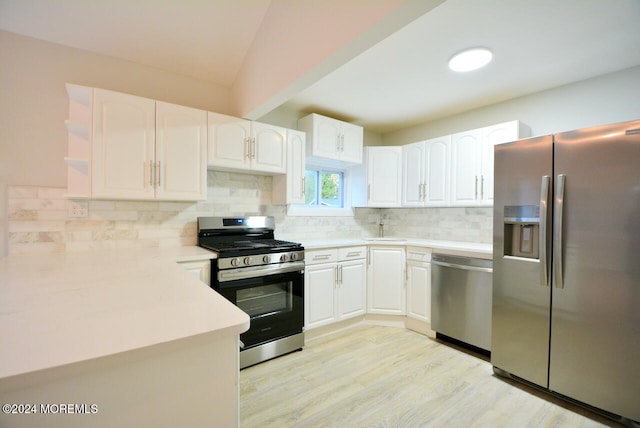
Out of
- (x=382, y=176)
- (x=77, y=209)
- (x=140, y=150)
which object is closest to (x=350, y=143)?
(x=382, y=176)

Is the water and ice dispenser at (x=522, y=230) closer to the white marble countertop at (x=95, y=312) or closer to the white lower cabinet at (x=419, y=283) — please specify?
the white lower cabinet at (x=419, y=283)

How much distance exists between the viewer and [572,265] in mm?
1832

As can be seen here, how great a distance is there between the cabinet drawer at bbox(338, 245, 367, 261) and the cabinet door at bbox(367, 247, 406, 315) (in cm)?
10

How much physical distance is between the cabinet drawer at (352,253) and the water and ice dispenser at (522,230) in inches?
54.2

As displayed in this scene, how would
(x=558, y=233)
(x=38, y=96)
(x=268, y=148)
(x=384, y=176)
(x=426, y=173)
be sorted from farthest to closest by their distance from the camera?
(x=384, y=176) → (x=426, y=173) → (x=268, y=148) → (x=38, y=96) → (x=558, y=233)

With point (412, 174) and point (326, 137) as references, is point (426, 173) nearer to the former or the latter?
point (412, 174)

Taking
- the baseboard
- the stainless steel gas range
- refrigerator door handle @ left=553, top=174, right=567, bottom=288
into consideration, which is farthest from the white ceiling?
the baseboard

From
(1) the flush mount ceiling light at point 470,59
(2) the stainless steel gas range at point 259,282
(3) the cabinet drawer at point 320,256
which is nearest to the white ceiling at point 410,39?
(1) the flush mount ceiling light at point 470,59

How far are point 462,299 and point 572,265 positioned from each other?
3.09 ft

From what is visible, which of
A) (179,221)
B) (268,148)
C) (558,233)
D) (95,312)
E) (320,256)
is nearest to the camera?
(95,312)

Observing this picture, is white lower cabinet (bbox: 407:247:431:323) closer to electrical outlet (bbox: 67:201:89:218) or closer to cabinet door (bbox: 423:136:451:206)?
cabinet door (bbox: 423:136:451:206)

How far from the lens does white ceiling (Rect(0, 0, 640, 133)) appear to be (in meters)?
1.74

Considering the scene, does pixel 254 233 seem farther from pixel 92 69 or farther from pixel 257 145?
pixel 92 69

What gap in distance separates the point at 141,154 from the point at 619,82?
3910mm
